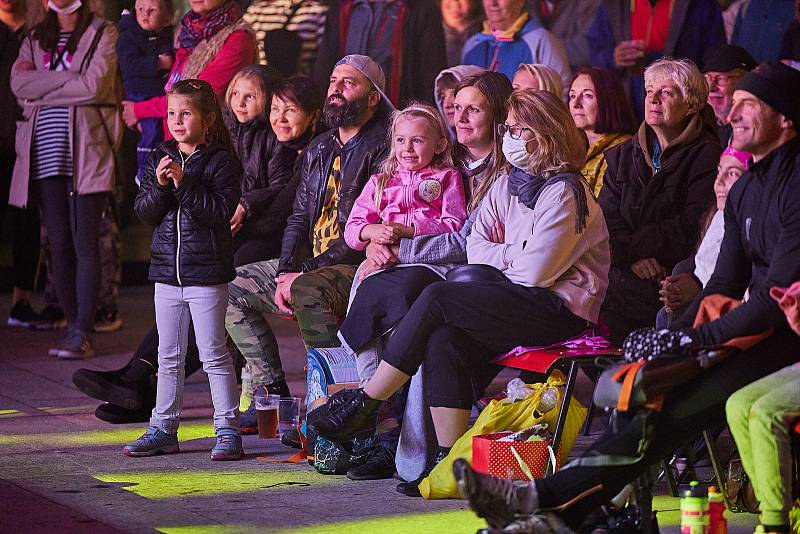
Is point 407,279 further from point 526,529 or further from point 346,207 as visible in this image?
point 526,529

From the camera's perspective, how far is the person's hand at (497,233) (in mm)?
5582

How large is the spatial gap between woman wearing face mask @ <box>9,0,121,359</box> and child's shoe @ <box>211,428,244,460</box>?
2.52 meters

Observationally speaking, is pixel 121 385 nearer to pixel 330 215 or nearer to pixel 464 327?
pixel 330 215

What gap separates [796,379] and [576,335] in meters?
1.25

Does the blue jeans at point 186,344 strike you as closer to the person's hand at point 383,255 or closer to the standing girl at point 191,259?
the standing girl at point 191,259

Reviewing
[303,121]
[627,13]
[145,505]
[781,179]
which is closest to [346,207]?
[303,121]

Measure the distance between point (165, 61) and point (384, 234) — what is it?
9.64 feet

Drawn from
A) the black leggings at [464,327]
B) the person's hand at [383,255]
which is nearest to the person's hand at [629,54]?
the person's hand at [383,255]

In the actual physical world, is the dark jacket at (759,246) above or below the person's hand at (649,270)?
above

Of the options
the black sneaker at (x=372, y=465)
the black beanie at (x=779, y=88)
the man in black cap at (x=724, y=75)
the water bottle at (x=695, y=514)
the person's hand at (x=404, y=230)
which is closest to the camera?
the water bottle at (x=695, y=514)

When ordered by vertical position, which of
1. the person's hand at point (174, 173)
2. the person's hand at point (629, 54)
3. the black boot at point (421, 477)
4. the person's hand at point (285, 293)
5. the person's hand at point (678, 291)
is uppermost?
the person's hand at point (629, 54)

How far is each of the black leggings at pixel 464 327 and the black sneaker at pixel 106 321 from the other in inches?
165

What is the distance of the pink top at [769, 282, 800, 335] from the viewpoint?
4.15m

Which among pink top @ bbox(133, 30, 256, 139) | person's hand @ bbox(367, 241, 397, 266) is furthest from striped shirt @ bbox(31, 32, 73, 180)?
person's hand @ bbox(367, 241, 397, 266)
